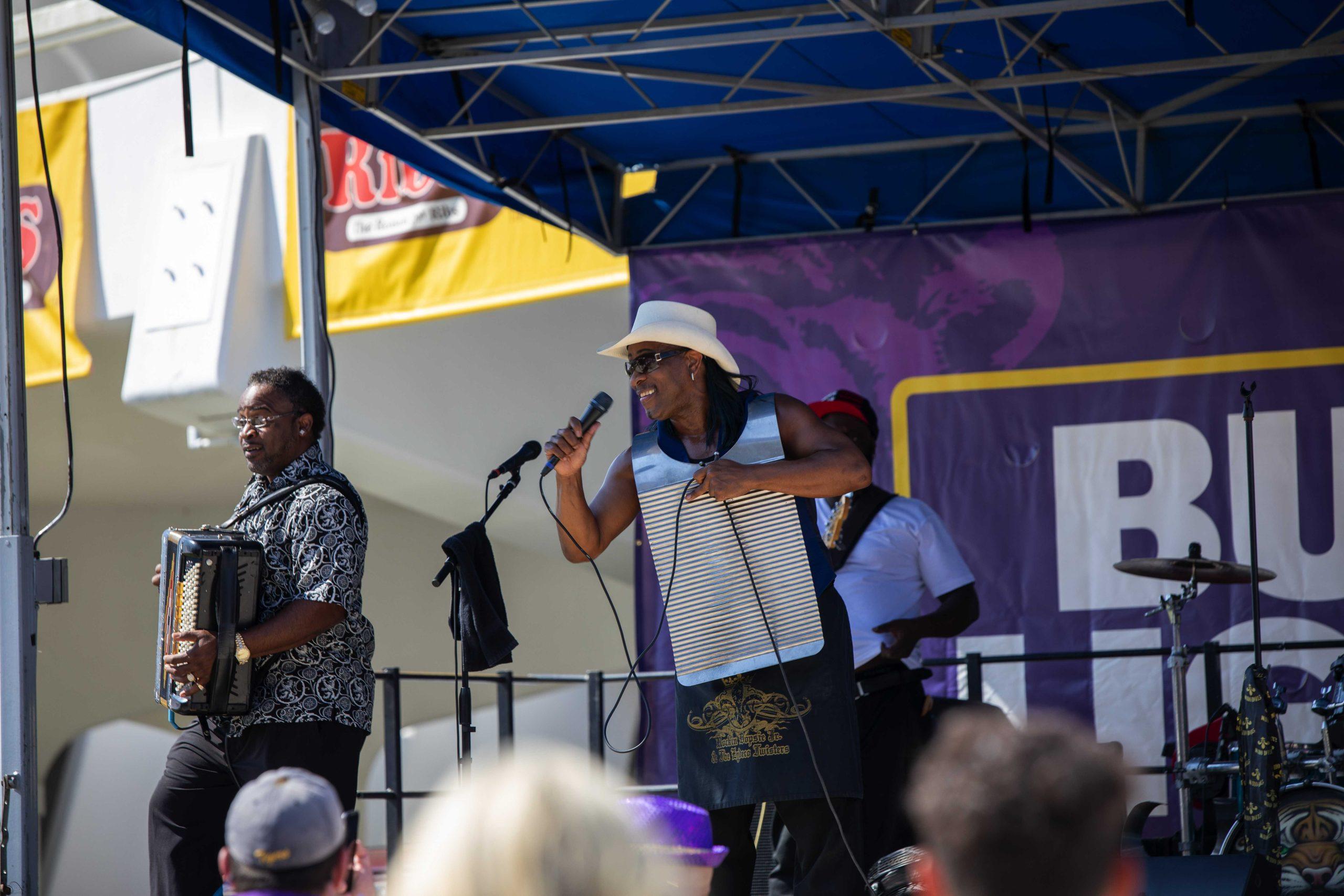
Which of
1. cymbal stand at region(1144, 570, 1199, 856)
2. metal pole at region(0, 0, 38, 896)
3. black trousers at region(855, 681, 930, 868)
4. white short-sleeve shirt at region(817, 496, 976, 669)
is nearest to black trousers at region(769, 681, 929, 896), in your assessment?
black trousers at region(855, 681, 930, 868)

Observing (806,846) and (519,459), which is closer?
(806,846)

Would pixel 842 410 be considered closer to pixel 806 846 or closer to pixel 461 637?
pixel 461 637

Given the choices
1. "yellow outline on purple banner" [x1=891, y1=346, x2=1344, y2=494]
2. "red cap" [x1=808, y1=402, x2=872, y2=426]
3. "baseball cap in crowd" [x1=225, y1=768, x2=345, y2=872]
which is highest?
"yellow outline on purple banner" [x1=891, y1=346, x2=1344, y2=494]

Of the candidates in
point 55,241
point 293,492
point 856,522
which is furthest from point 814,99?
point 55,241

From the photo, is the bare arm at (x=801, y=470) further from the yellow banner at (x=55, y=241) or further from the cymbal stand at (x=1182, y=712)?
the yellow banner at (x=55, y=241)

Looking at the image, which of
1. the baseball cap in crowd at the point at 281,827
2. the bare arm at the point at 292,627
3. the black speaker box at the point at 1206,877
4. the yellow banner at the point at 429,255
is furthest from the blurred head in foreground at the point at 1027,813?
the yellow banner at the point at 429,255

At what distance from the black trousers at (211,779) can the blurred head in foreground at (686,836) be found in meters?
0.81

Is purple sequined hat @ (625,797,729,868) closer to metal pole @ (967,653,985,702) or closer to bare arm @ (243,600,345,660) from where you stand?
bare arm @ (243,600,345,660)

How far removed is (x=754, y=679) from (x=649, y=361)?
2.51ft

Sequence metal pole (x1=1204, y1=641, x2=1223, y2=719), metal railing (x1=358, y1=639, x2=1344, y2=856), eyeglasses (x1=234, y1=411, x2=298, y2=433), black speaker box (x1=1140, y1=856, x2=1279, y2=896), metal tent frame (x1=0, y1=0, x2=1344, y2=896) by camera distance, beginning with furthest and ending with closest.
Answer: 1. metal pole (x1=1204, y1=641, x2=1223, y2=719)
2. metal railing (x1=358, y1=639, x2=1344, y2=856)
3. metal tent frame (x1=0, y1=0, x2=1344, y2=896)
4. black speaker box (x1=1140, y1=856, x2=1279, y2=896)
5. eyeglasses (x1=234, y1=411, x2=298, y2=433)

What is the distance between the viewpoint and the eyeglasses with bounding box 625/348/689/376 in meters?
3.34

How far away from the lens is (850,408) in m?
4.81

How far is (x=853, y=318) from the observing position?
7.29 metres

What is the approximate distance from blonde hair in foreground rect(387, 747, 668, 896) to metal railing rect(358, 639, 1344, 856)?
4620 mm
